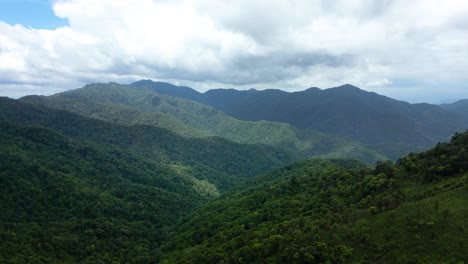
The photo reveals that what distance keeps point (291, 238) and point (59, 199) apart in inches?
3799

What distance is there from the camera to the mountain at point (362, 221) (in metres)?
54.2

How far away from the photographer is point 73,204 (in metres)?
127

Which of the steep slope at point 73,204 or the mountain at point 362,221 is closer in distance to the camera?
the mountain at point 362,221

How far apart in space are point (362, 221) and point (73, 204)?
345 feet

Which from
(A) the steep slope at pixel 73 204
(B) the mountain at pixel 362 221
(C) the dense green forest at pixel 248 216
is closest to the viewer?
(B) the mountain at pixel 362 221

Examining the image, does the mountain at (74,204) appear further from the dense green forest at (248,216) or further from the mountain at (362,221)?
the mountain at (362,221)

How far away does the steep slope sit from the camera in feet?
320

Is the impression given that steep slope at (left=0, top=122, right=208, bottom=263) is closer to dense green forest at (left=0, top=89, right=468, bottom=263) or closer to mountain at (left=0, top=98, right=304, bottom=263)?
mountain at (left=0, top=98, right=304, bottom=263)

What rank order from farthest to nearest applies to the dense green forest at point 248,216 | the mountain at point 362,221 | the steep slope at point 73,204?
the steep slope at point 73,204 → the dense green forest at point 248,216 → the mountain at point 362,221

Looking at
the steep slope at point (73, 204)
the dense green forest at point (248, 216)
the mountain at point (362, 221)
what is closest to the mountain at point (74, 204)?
the steep slope at point (73, 204)

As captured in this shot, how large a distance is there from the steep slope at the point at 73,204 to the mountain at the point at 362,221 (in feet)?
75.9

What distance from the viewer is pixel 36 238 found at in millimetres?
96625

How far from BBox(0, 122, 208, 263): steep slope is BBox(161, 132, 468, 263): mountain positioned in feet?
75.9

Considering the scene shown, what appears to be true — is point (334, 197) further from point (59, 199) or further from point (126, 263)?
point (59, 199)
